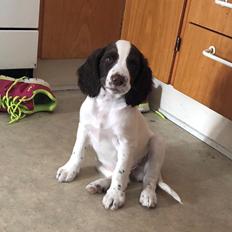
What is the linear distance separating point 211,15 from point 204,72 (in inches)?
10.4

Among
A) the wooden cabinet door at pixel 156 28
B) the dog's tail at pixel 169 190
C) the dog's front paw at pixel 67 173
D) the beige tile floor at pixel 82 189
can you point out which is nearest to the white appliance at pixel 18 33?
the beige tile floor at pixel 82 189

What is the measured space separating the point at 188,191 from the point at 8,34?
4.05 feet

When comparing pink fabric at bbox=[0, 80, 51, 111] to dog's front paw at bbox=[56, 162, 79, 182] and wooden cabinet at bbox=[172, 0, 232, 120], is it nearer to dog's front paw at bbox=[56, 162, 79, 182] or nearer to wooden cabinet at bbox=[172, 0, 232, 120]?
dog's front paw at bbox=[56, 162, 79, 182]

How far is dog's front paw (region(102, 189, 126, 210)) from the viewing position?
1.53 metres

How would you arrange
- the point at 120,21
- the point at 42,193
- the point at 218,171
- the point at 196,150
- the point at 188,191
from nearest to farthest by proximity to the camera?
the point at 42,193 < the point at 188,191 < the point at 218,171 < the point at 196,150 < the point at 120,21

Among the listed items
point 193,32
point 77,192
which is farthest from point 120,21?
point 77,192

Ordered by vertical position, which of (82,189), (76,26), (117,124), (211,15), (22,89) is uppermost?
(211,15)

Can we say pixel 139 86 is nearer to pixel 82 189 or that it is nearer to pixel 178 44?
pixel 82 189

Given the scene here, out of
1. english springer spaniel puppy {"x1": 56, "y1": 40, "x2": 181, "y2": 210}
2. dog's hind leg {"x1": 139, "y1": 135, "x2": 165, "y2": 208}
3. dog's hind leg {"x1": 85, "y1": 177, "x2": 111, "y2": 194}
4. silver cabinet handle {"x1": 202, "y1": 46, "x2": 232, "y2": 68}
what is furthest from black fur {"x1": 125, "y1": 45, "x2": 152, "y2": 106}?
silver cabinet handle {"x1": 202, "y1": 46, "x2": 232, "y2": 68}

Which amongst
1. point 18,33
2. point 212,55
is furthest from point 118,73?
point 18,33

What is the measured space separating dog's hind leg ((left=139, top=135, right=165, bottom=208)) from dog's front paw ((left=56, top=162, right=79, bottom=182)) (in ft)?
0.92

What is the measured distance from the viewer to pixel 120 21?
2.51 metres

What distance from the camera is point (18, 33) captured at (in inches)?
88.0

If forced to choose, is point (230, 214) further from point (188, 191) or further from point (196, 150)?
point (196, 150)
